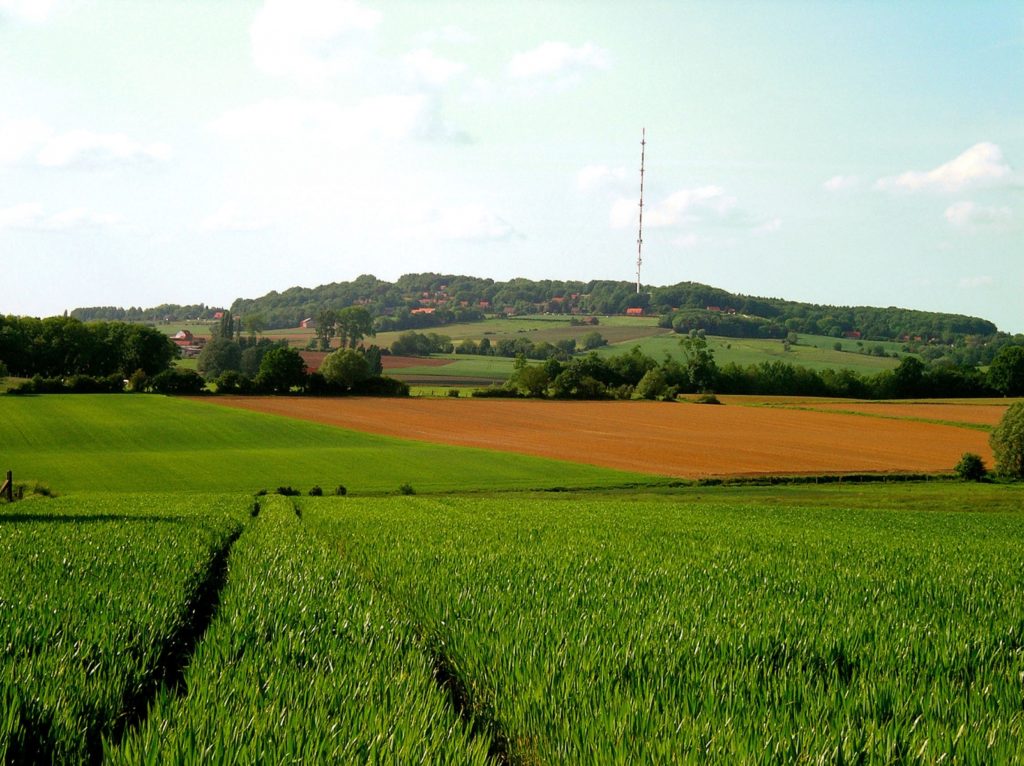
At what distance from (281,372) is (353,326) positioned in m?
54.1

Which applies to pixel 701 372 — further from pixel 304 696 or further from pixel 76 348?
pixel 304 696

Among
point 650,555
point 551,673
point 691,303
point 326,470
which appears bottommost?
point 326,470

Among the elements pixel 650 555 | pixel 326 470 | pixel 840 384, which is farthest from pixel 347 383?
pixel 650 555

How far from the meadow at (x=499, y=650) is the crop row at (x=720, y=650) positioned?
22 mm

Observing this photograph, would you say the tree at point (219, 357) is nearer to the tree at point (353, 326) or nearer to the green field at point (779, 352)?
the tree at point (353, 326)

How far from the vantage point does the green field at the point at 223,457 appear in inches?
1940

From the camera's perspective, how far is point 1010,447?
5344 cm

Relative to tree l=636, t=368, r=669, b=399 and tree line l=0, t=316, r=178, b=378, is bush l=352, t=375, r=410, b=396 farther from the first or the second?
tree l=636, t=368, r=669, b=399

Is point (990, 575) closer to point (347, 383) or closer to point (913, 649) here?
point (913, 649)

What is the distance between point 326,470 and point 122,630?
48.7 metres

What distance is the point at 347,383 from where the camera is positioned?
10644cm

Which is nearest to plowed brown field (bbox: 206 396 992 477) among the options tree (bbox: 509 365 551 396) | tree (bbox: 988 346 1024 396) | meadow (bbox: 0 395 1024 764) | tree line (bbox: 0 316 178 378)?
tree (bbox: 509 365 551 396)

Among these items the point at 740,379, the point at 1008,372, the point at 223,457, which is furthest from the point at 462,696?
the point at 1008,372

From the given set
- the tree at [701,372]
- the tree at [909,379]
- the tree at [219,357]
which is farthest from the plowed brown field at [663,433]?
the tree at [909,379]
